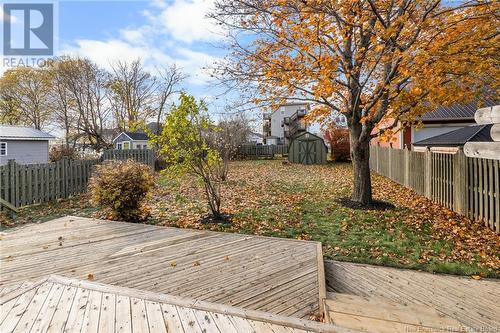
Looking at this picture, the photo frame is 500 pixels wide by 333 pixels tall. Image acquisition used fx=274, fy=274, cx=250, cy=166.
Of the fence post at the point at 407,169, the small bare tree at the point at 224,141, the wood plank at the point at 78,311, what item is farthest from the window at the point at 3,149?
the fence post at the point at 407,169

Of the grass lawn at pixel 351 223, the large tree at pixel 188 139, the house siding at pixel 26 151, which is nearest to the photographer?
the grass lawn at pixel 351 223

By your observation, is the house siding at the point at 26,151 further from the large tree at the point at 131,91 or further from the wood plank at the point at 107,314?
the wood plank at the point at 107,314

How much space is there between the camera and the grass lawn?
169 inches

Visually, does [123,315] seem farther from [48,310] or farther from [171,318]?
[48,310]

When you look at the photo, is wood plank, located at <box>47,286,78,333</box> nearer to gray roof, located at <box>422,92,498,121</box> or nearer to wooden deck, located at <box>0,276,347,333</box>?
wooden deck, located at <box>0,276,347,333</box>

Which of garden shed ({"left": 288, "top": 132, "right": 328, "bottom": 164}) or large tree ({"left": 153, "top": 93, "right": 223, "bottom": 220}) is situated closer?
large tree ({"left": 153, "top": 93, "right": 223, "bottom": 220})

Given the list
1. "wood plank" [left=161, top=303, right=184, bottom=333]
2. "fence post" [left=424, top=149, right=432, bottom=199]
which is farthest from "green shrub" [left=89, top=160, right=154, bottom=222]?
"fence post" [left=424, top=149, right=432, bottom=199]

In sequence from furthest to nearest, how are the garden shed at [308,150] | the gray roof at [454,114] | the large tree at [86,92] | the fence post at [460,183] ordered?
the garden shed at [308,150]
the large tree at [86,92]
the gray roof at [454,114]
the fence post at [460,183]

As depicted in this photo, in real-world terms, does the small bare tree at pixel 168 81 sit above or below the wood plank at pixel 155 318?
above

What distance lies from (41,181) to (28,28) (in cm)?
480

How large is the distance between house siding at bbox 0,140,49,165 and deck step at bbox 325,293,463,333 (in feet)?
71.6

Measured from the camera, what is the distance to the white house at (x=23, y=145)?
17.6 metres

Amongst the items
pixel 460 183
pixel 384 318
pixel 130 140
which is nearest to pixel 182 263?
pixel 384 318

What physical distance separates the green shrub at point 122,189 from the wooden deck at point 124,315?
3.16m
